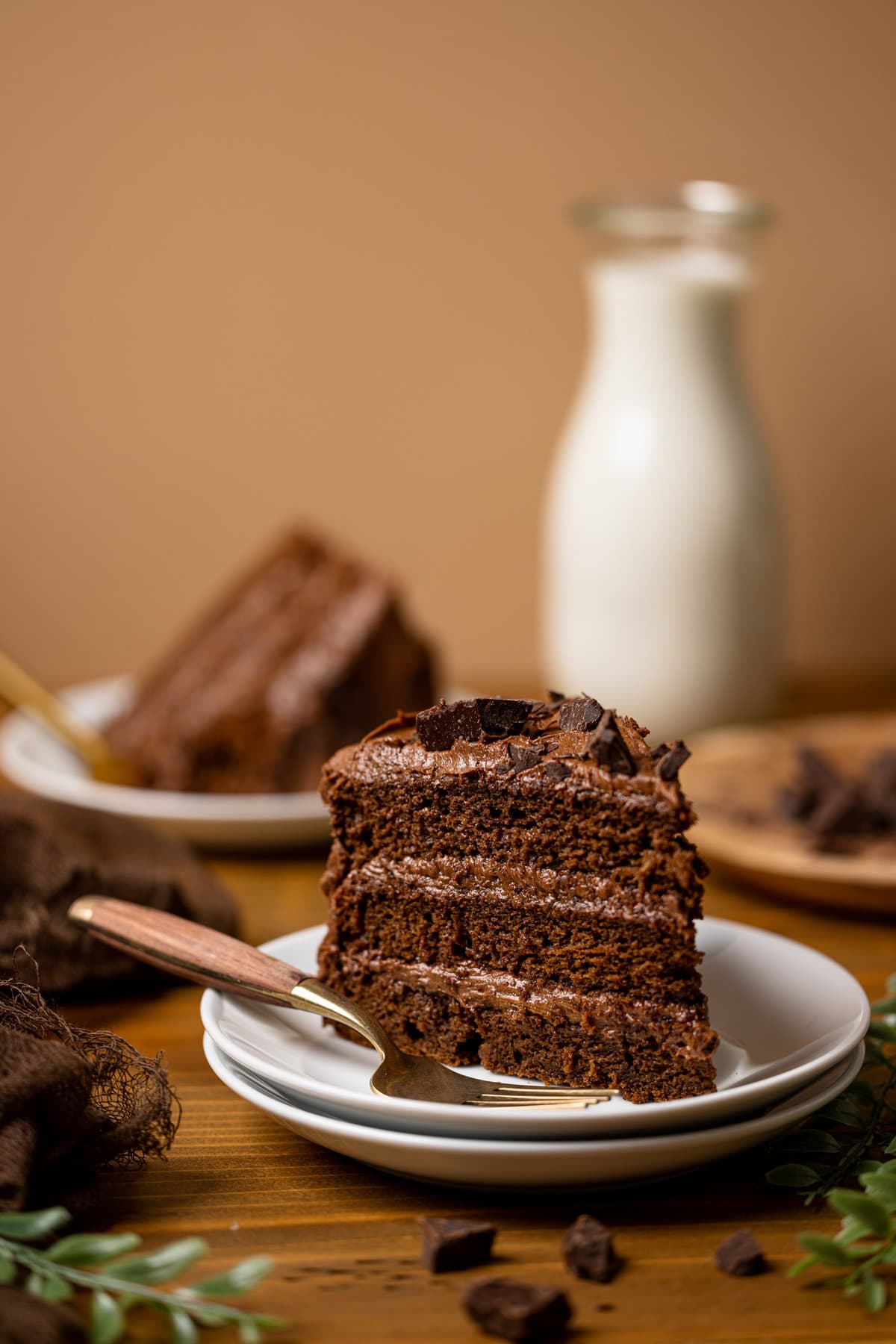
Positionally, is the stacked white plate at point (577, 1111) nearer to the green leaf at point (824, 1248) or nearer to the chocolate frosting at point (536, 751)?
the green leaf at point (824, 1248)

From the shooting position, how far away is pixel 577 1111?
3.97 feet

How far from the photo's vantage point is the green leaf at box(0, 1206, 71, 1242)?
1.08 m

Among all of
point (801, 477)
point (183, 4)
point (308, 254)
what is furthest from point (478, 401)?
point (183, 4)

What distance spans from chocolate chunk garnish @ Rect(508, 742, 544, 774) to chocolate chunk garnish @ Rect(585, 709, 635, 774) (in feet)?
0.22

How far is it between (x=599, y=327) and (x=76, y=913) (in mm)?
1738

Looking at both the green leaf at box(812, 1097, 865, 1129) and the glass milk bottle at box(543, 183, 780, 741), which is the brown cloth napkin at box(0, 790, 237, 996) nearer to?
the green leaf at box(812, 1097, 865, 1129)

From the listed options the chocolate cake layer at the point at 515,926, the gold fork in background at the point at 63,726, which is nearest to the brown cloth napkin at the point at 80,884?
the chocolate cake layer at the point at 515,926

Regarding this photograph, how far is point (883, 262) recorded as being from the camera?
12.6 ft

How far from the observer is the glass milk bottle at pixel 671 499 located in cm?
280

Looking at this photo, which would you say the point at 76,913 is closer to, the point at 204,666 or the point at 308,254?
the point at 204,666

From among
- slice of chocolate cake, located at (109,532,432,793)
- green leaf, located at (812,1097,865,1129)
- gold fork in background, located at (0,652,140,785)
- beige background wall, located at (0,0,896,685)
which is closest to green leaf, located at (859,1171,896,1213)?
green leaf, located at (812,1097,865,1129)

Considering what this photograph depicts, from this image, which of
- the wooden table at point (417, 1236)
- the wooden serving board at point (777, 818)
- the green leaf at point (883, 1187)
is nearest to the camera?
the wooden table at point (417, 1236)

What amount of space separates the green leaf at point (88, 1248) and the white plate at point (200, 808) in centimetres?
110

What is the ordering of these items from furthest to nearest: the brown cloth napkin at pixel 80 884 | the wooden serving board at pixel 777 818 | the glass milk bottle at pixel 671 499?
the glass milk bottle at pixel 671 499 → the wooden serving board at pixel 777 818 → the brown cloth napkin at pixel 80 884
